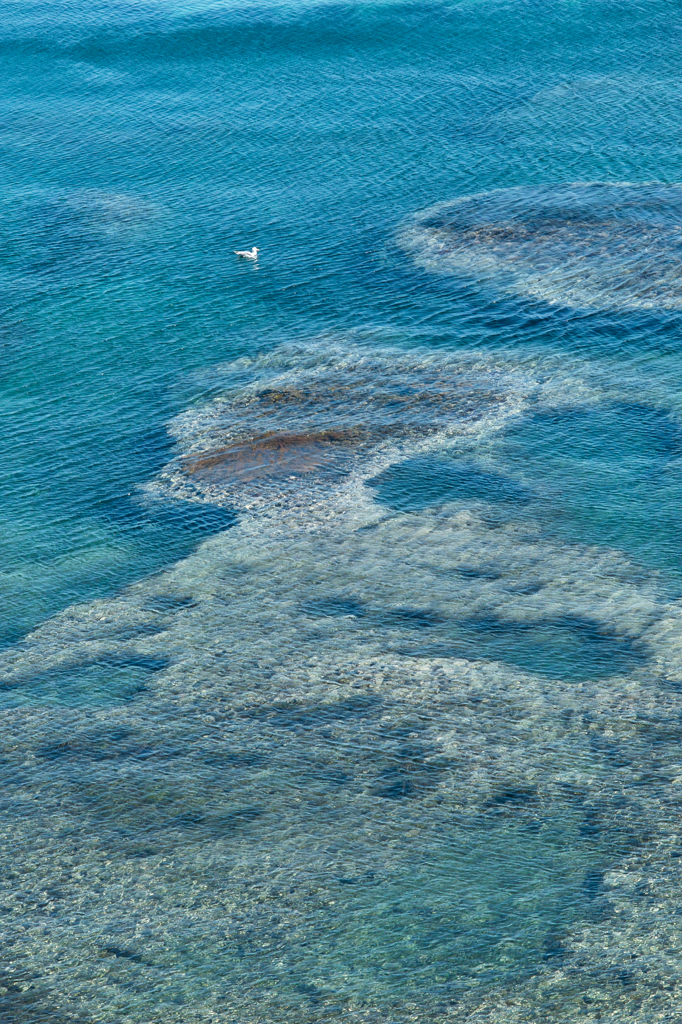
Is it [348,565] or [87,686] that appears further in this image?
[348,565]

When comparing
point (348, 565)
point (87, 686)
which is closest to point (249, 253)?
point (348, 565)

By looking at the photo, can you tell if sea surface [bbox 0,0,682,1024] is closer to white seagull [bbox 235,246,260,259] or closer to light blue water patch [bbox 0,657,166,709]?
light blue water patch [bbox 0,657,166,709]

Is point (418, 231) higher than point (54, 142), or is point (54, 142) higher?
point (54, 142)

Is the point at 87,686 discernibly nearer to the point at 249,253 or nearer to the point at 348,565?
the point at 348,565

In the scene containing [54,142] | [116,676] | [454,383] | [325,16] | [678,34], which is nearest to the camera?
[116,676]

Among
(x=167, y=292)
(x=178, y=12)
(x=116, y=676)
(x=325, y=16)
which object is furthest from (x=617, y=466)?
(x=178, y=12)

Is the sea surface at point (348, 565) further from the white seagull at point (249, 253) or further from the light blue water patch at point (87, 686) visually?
the white seagull at point (249, 253)

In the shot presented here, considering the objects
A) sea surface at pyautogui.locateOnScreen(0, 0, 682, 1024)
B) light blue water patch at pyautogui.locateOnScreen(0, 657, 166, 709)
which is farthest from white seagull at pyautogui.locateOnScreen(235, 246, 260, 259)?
light blue water patch at pyautogui.locateOnScreen(0, 657, 166, 709)

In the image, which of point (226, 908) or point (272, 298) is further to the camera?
point (272, 298)

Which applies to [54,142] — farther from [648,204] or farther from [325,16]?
[648,204]
